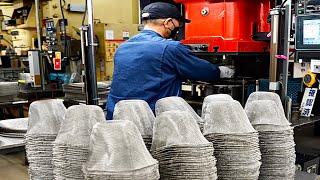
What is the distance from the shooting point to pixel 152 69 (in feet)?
6.10

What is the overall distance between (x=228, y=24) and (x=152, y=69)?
739 mm

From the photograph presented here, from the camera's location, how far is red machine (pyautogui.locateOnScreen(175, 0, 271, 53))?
227cm

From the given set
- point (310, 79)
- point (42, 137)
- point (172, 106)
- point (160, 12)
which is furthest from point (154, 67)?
point (310, 79)

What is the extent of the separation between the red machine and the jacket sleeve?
1.31 feet

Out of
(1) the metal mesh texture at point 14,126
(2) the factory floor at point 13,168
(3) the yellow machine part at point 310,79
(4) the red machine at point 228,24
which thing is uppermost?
(4) the red machine at point 228,24

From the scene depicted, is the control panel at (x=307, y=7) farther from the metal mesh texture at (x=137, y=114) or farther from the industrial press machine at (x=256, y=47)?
the metal mesh texture at (x=137, y=114)

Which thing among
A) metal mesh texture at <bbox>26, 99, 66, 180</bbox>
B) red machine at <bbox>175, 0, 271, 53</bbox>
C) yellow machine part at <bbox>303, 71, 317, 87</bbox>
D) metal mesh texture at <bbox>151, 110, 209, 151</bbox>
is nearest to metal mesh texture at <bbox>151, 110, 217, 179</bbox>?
metal mesh texture at <bbox>151, 110, 209, 151</bbox>

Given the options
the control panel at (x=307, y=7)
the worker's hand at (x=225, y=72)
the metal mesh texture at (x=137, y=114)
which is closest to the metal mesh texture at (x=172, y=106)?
the metal mesh texture at (x=137, y=114)

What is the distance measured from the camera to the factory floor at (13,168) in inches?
121

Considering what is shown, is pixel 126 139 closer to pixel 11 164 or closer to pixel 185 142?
pixel 185 142

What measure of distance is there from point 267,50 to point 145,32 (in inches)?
36.8

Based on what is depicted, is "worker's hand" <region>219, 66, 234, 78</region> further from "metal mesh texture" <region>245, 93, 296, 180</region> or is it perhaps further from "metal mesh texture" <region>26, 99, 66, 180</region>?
"metal mesh texture" <region>26, 99, 66, 180</region>

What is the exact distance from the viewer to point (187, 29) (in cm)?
255

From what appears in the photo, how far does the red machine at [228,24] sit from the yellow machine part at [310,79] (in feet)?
1.34
